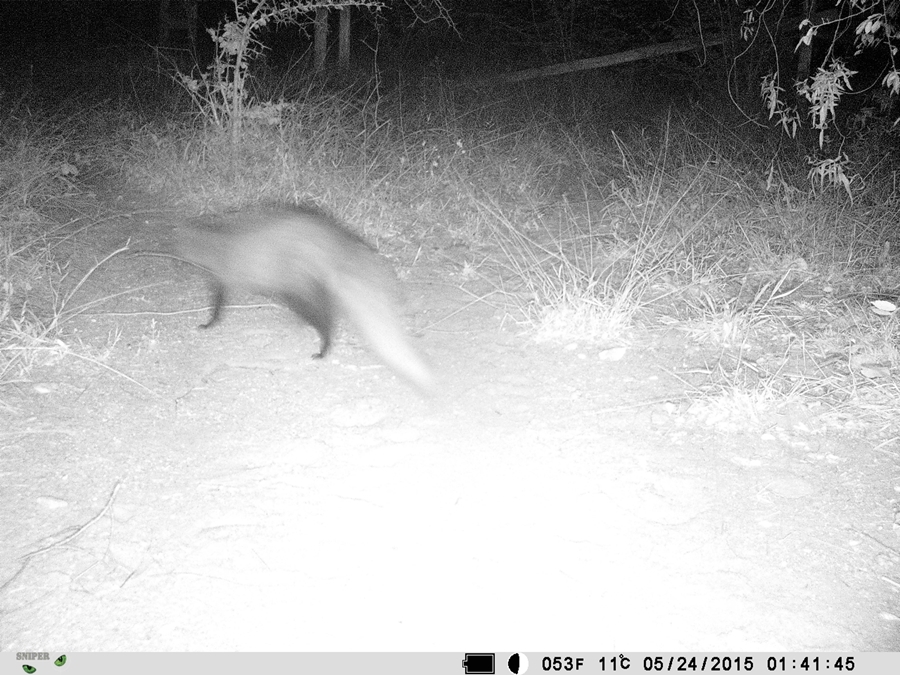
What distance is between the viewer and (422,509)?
2455 millimetres

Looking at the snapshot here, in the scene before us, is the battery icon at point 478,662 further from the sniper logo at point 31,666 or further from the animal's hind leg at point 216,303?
the animal's hind leg at point 216,303

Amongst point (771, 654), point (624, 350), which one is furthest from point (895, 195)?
point (771, 654)

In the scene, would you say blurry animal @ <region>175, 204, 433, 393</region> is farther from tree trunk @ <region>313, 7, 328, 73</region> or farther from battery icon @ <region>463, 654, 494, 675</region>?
tree trunk @ <region>313, 7, 328, 73</region>

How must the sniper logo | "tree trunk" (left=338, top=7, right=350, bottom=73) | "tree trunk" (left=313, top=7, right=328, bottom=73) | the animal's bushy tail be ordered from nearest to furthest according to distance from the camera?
1. the sniper logo
2. the animal's bushy tail
3. "tree trunk" (left=313, top=7, right=328, bottom=73)
4. "tree trunk" (left=338, top=7, right=350, bottom=73)

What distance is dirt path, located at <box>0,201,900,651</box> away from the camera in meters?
2.01

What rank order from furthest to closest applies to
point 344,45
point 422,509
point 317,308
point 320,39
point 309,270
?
point 344,45, point 320,39, point 309,270, point 317,308, point 422,509

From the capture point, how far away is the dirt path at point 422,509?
2.01 meters

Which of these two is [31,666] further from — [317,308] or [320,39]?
[320,39]

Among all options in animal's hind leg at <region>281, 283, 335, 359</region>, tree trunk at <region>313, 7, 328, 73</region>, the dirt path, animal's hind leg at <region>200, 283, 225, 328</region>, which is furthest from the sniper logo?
tree trunk at <region>313, 7, 328, 73</region>

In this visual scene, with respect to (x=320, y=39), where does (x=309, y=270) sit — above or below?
below

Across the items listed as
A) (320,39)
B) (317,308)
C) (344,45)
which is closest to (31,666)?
(317,308)

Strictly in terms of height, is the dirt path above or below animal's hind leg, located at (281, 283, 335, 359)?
below

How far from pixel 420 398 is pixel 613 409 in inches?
31.8

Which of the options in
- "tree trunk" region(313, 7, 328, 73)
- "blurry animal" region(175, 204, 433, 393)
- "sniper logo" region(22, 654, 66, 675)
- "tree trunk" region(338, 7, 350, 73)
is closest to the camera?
"sniper logo" region(22, 654, 66, 675)
